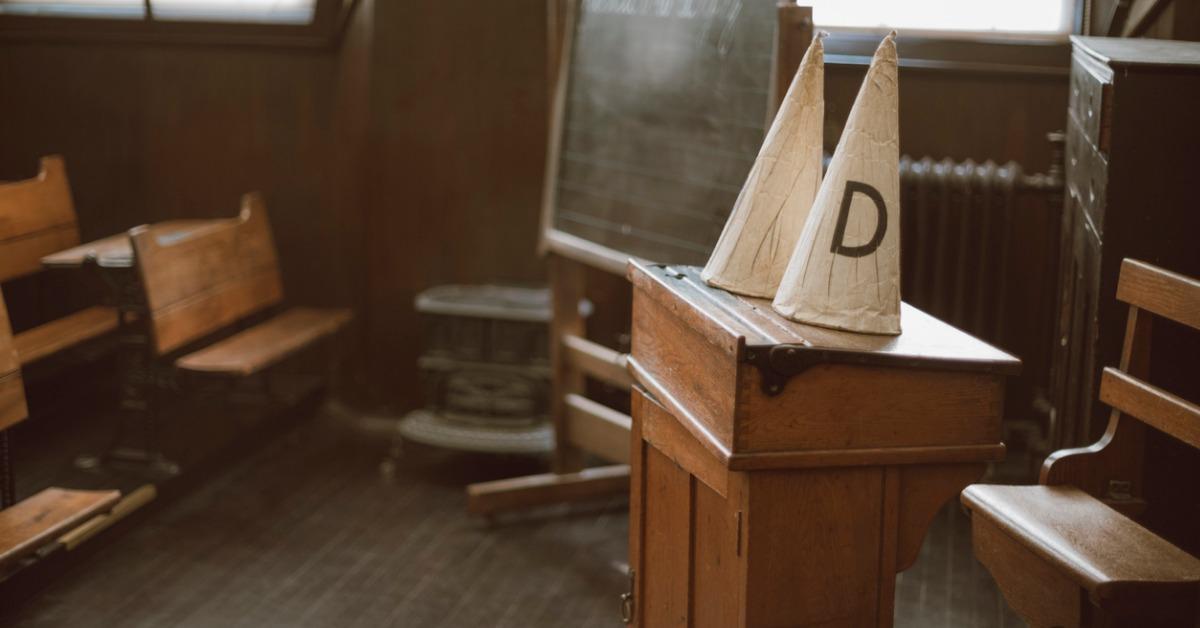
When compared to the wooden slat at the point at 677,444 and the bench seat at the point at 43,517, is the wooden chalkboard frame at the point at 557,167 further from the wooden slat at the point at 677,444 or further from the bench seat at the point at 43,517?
the bench seat at the point at 43,517

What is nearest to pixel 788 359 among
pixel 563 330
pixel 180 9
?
pixel 563 330

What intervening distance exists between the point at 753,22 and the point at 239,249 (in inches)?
88.0

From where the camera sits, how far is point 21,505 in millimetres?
3252

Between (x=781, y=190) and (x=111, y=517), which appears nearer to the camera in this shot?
(x=781, y=190)

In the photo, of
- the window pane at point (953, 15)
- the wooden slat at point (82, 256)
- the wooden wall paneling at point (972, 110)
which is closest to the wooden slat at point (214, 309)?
the wooden slat at point (82, 256)

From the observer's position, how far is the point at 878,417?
1.99 metres

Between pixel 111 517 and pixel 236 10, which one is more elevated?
pixel 236 10

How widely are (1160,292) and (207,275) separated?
10.1ft

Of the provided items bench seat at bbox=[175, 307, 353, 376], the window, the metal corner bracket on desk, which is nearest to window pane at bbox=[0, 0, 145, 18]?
the window

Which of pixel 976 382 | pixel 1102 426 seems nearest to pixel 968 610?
pixel 1102 426

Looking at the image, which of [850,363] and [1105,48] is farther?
[1105,48]

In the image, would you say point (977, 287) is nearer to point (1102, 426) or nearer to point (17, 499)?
point (1102, 426)

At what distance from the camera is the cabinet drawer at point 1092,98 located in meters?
2.51

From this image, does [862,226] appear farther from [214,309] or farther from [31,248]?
[31,248]
